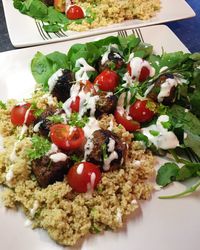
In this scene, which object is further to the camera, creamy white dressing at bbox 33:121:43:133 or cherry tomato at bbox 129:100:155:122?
cherry tomato at bbox 129:100:155:122

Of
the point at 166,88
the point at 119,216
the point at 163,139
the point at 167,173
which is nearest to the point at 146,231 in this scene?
the point at 119,216

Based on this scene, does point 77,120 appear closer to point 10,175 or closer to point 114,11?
point 10,175

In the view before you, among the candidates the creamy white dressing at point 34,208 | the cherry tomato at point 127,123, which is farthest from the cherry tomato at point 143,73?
the creamy white dressing at point 34,208

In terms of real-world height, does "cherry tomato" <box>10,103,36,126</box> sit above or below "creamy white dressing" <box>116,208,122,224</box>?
above

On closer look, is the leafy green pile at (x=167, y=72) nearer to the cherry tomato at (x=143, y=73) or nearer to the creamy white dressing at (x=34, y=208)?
the cherry tomato at (x=143, y=73)

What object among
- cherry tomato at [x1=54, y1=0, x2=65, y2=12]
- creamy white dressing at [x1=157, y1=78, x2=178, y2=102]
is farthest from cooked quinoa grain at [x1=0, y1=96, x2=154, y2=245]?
cherry tomato at [x1=54, y1=0, x2=65, y2=12]

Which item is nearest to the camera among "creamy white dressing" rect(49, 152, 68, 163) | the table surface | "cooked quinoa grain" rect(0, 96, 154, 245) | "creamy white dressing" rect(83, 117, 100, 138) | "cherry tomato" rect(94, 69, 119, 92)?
"cooked quinoa grain" rect(0, 96, 154, 245)

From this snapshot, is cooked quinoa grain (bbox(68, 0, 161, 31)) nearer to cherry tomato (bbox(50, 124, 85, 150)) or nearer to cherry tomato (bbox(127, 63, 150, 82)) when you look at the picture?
cherry tomato (bbox(127, 63, 150, 82))
